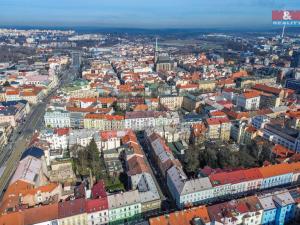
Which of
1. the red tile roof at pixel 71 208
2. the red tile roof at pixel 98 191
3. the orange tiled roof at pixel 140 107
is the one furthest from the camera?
the orange tiled roof at pixel 140 107

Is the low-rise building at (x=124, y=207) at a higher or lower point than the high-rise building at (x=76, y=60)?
lower

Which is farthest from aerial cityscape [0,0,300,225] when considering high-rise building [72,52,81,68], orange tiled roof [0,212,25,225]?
high-rise building [72,52,81,68]

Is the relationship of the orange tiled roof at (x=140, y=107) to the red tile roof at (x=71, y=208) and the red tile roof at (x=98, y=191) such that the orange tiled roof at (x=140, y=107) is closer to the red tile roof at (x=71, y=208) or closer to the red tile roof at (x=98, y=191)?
the red tile roof at (x=98, y=191)

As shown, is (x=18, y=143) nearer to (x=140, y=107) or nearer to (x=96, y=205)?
(x=140, y=107)

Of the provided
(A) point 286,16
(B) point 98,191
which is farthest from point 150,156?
(A) point 286,16

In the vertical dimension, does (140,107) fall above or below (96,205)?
above

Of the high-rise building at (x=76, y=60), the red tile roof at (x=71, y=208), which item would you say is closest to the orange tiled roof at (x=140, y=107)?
the red tile roof at (x=71, y=208)

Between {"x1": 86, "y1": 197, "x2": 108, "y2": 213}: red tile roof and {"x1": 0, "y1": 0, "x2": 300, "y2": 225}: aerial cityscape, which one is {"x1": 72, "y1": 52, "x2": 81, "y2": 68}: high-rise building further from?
{"x1": 86, "y1": 197, "x2": 108, "y2": 213}: red tile roof

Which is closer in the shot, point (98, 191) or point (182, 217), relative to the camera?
point (182, 217)

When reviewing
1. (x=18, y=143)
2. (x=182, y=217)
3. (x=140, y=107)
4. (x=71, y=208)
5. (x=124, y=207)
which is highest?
(x=140, y=107)

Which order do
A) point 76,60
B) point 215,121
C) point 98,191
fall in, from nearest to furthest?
point 98,191, point 215,121, point 76,60
